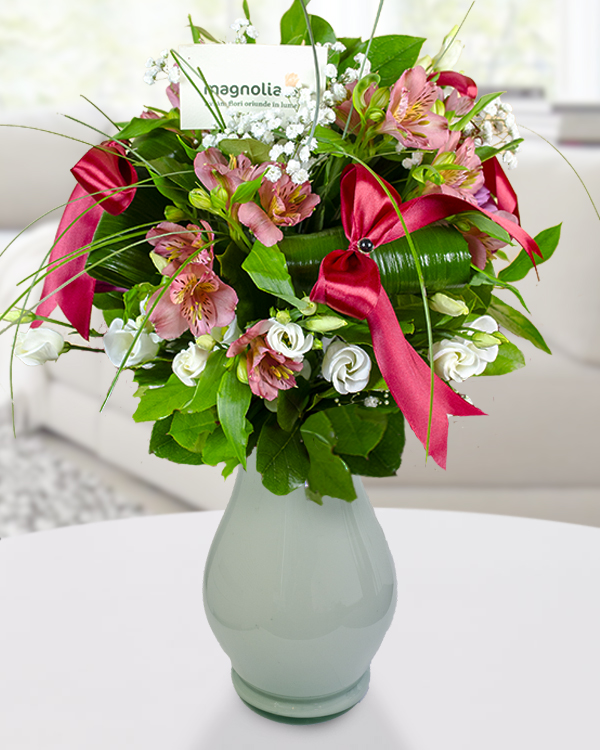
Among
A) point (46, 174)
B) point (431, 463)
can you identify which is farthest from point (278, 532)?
point (46, 174)

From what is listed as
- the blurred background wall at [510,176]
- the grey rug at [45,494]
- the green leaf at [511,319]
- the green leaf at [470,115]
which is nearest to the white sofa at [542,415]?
the blurred background wall at [510,176]

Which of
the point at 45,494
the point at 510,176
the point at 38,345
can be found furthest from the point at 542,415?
Answer: the point at 45,494

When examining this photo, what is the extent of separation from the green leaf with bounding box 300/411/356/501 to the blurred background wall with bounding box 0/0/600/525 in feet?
0.38

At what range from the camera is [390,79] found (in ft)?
1.69

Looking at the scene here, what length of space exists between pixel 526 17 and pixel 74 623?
3534 mm

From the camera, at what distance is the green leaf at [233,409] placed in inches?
17.7

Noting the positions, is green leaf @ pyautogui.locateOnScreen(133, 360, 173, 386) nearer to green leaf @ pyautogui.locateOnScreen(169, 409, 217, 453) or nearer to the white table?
green leaf @ pyautogui.locateOnScreen(169, 409, 217, 453)

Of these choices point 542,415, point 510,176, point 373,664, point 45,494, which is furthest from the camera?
point 45,494

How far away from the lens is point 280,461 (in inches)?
19.1

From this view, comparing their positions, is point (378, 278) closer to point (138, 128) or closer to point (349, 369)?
point (349, 369)

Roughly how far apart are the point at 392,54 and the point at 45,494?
6.44 ft

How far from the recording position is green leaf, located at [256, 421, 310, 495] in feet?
1.59

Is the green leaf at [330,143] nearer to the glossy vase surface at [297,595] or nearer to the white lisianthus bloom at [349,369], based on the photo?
the white lisianthus bloom at [349,369]

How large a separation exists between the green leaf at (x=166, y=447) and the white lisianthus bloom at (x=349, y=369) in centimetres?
14
